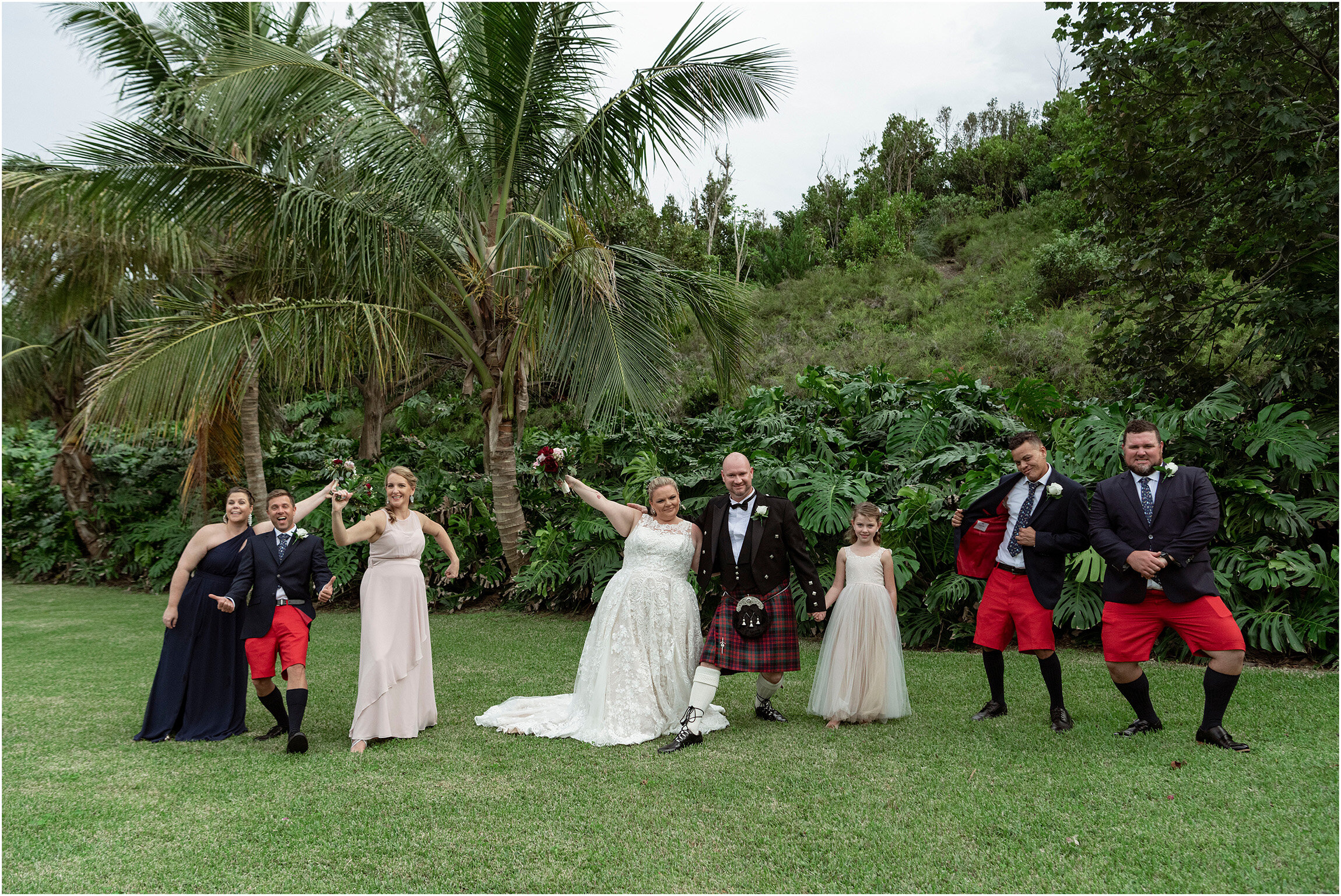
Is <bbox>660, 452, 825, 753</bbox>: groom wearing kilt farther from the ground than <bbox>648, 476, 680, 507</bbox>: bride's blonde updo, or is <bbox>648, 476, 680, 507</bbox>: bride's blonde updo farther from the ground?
<bbox>648, 476, 680, 507</bbox>: bride's blonde updo

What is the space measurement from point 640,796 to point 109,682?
5751mm

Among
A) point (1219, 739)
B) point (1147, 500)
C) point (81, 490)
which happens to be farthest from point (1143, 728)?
point (81, 490)

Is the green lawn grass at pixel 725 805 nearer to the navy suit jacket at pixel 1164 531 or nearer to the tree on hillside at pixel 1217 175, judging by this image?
the navy suit jacket at pixel 1164 531

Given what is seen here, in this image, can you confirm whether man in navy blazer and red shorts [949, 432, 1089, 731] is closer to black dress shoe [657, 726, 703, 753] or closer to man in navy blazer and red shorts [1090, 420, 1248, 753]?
man in navy blazer and red shorts [1090, 420, 1248, 753]

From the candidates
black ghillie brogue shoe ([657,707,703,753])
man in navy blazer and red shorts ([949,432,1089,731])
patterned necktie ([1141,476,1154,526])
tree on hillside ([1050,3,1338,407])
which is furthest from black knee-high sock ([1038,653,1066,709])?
tree on hillside ([1050,3,1338,407])

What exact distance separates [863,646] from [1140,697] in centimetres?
159

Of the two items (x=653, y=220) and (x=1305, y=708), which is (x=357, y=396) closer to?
(x=653, y=220)

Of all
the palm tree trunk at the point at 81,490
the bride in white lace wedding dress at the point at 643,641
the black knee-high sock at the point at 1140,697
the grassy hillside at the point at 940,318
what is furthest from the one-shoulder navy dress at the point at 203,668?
the palm tree trunk at the point at 81,490

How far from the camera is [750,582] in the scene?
5.32m

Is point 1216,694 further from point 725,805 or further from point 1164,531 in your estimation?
point 725,805

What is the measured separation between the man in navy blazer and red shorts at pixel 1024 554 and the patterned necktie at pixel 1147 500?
13.8 inches

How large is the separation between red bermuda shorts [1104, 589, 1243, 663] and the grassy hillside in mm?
11614

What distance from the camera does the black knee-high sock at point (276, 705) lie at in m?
A: 5.37

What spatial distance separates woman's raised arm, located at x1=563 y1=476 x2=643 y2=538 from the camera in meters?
5.40
